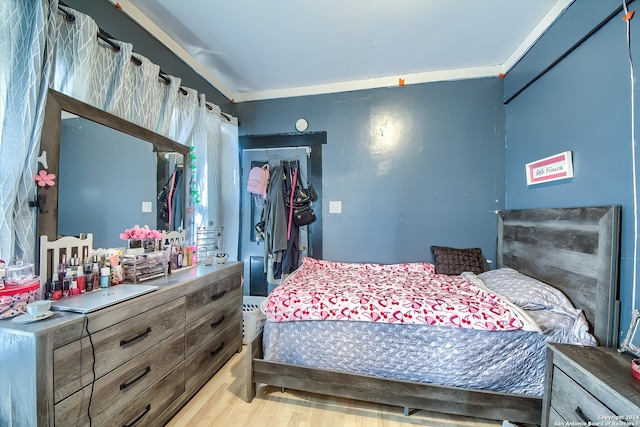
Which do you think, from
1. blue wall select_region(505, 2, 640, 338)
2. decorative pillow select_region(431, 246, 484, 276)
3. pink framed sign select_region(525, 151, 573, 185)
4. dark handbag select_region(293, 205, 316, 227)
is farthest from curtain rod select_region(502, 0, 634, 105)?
dark handbag select_region(293, 205, 316, 227)

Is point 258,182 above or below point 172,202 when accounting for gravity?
above

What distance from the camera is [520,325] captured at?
4.40 ft

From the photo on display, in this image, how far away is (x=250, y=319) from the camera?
2379 mm

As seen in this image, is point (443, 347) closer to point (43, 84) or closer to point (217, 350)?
point (217, 350)

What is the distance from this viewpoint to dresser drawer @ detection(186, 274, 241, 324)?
1.54 metres

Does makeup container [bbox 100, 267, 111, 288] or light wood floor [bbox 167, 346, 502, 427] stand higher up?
makeup container [bbox 100, 267, 111, 288]

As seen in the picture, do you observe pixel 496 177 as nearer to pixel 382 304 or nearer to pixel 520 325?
pixel 520 325

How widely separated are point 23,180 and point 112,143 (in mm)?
500

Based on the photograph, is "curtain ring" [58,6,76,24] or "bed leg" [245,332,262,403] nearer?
"curtain ring" [58,6,76,24]

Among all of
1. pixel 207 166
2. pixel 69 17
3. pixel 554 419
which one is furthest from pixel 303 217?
pixel 554 419

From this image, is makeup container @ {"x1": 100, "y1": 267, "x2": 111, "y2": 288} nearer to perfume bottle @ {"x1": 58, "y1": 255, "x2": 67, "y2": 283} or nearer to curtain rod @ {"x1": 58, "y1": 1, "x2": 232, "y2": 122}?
perfume bottle @ {"x1": 58, "y1": 255, "x2": 67, "y2": 283}

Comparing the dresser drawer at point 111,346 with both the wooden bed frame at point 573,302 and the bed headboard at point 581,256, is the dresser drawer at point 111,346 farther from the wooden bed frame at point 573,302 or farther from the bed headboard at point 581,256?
the bed headboard at point 581,256

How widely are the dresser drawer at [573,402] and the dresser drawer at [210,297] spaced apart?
1.99 metres

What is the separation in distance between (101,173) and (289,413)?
1889 millimetres
